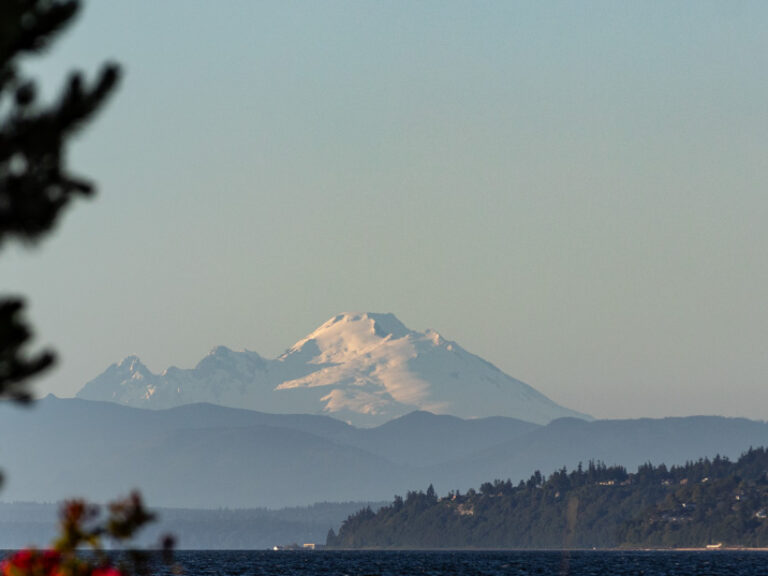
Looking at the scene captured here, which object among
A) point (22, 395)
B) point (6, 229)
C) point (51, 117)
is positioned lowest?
point (22, 395)

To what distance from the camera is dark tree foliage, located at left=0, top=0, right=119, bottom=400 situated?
23859 mm

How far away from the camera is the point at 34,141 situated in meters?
24.3

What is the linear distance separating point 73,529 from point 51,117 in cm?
858

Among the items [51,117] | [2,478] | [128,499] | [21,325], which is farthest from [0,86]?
[128,499]

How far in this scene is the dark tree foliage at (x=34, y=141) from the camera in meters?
23.9

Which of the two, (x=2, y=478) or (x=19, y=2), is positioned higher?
(x=19, y=2)

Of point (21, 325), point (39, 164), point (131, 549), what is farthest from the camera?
point (131, 549)

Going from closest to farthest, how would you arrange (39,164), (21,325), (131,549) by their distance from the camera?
(21,325) → (39,164) → (131,549)

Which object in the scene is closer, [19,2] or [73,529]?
[19,2]

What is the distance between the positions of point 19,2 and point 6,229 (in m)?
3.29

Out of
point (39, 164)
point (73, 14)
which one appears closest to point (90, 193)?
point (39, 164)

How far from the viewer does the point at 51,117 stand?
961 inches

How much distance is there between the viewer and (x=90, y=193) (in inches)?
990

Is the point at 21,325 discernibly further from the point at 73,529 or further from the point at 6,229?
the point at 73,529
